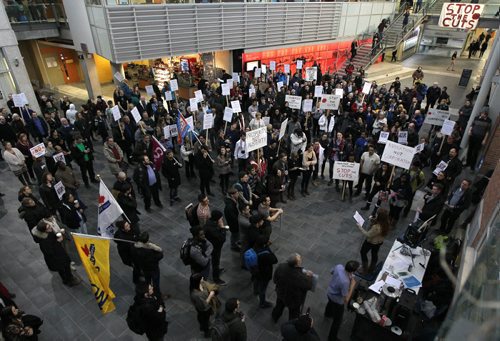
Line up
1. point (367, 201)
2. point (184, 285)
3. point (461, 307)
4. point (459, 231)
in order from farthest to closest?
point (367, 201), point (459, 231), point (184, 285), point (461, 307)

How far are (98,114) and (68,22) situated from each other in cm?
954

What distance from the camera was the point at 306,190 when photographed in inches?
421

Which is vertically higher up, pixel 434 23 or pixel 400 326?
pixel 434 23

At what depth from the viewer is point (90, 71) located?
18.5 meters

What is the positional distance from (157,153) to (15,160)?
421cm

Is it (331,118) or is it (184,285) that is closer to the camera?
(184,285)

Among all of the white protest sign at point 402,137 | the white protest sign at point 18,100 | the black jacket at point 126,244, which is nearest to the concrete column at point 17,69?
the white protest sign at point 18,100

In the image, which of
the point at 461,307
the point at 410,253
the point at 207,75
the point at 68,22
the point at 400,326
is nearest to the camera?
the point at 461,307

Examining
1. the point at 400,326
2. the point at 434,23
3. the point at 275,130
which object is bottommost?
the point at 400,326

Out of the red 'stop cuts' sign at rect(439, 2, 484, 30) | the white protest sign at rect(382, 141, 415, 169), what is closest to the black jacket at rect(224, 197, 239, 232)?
the white protest sign at rect(382, 141, 415, 169)

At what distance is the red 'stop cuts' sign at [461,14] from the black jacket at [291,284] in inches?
829

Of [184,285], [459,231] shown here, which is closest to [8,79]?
[184,285]

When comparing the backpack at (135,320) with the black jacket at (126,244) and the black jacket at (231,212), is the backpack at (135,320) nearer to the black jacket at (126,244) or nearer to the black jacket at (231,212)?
the black jacket at (126,244)

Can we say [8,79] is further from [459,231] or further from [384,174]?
[459,231]
